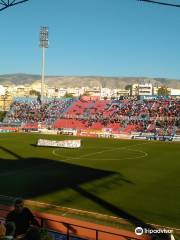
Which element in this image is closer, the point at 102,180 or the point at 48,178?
the point at 102,180

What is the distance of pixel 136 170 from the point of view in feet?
A: 111

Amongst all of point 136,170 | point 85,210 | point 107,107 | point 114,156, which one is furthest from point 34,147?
point 107,107

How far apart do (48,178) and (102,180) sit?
4113 mm

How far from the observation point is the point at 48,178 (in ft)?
98.9

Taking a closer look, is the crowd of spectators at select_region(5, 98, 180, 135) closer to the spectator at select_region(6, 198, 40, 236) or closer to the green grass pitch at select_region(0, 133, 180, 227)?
the green grass pitch at select_region(0, 133, 180, 227)

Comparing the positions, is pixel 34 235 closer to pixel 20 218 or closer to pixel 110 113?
pixel 20 218

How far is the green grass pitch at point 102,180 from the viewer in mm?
21938

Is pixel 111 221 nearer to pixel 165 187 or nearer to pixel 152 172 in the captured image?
pixel 165 187

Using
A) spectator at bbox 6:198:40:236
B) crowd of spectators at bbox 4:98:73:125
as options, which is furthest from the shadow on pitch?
crowd of spectators at bbox 4:98:73:125

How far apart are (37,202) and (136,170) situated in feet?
43.4

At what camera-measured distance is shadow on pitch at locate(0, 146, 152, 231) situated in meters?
24.1

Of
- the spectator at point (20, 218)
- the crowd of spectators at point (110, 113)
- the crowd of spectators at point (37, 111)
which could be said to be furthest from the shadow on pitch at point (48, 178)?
the crowd of spectators at point (37, 111)

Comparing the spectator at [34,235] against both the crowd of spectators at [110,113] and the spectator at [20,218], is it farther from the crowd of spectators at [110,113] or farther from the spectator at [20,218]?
the crowd of spectators at [110,113]

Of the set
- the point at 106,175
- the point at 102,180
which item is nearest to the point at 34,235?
the point at 102,180
